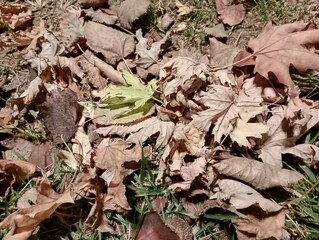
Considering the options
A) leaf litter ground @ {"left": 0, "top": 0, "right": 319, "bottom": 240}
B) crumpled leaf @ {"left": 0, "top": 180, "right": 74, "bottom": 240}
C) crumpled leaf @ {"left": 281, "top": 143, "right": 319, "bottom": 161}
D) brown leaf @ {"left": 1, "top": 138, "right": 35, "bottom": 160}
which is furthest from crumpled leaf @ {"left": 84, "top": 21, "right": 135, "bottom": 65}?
crumpled leaf @ {"left": 281, "top": 143, "right": 319, "bottom": 161}

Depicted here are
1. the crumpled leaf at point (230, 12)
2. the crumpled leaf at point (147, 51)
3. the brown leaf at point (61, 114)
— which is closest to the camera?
the brown leaf at point (61, 114)

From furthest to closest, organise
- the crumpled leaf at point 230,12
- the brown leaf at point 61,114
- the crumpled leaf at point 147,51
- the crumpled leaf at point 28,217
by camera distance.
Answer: the crumpled leaf at point 230,12 < the crumpled leaf at point 147,51 < the brown leaf at point 61,114 < the crumpled leaf at point 28,217

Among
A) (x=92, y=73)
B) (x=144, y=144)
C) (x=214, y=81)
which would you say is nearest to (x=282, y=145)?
(x=214, y=81)

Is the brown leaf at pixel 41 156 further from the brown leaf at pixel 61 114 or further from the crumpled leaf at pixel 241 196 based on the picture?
the crumpled leaf at pixel 241 196

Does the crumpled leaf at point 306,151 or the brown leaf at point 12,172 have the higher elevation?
the crumpled leaf at point 306,151

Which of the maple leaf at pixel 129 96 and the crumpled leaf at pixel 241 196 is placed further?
the maple leaf at pixel 129 96

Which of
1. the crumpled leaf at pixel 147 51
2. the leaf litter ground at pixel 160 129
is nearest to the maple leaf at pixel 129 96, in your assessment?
the leaf litter ground at pixel 160 129

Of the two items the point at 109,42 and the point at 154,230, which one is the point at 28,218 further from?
the point at 109,42
